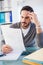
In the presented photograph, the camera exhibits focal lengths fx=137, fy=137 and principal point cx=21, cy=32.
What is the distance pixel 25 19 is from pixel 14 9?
0.42 ft

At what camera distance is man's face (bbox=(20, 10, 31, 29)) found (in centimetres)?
113

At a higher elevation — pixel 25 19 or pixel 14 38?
pixel 25 19

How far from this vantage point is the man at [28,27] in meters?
1.12

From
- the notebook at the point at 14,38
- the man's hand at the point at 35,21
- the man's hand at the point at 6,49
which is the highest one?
the man's hand at the point at 35,21

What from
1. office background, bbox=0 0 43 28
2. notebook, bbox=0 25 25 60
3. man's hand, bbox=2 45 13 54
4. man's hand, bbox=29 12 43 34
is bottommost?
man's hand, bbox=2 45 13 54

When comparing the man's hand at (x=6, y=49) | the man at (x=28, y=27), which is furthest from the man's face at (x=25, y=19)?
the man's hand at (x=6, y=49)

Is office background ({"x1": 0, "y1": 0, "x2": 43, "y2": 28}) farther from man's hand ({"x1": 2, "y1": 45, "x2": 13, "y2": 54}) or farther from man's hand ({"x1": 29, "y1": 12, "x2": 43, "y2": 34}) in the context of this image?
man's hand ({"x1": 2, "y1": 45, "x2": 13, "y2": 54})

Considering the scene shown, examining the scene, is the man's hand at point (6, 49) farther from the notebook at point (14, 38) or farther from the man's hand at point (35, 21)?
the man's hand at point (35, 21)

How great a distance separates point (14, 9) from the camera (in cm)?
116

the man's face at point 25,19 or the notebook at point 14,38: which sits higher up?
the man's face at point 25,19

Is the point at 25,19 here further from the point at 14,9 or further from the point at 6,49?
the point at 6,49

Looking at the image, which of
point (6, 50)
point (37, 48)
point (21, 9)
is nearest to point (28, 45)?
point (37, 48)

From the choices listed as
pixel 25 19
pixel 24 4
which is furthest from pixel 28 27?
pixel 24 4

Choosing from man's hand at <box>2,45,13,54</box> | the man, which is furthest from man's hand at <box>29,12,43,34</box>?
man's hand at <box>2,45,13,54</box>
